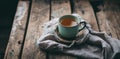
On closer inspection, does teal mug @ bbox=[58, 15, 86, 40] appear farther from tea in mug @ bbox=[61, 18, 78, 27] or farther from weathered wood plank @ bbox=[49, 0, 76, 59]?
weathered wood plank @ bbox=[49, 0, 76, 59]

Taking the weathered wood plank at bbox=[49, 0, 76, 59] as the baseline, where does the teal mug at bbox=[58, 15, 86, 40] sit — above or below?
below

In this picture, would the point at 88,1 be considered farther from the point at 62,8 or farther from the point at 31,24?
the point at 31,24

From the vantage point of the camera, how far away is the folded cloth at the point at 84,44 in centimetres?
113

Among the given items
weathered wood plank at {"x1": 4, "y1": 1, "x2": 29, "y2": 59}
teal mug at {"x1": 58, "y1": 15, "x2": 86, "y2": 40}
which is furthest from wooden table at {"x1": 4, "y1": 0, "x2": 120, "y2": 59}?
teal mug at {"x1": 58, "y1": 15, "x2": 86, "y2": 40}

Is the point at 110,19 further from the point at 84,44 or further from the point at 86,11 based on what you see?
the point at 84,44

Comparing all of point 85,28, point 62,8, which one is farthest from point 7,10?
point 85,28

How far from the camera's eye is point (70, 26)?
1.17 m

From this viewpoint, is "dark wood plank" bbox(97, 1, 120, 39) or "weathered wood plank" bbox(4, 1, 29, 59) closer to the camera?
"weathered wood plank" bbox(4, 1, 29, 59)

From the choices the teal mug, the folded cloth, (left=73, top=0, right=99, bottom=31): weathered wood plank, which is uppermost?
(left=73, top=0, right=99, bottom=31): weathered wood plank

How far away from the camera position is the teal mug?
3.78 feet

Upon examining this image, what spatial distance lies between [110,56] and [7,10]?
1182 millimetres

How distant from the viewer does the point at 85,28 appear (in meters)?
1.27

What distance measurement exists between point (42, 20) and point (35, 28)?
0.30 ft

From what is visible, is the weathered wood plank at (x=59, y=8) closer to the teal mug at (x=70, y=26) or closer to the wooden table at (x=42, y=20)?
the wooden table at (x=42, y=20)
